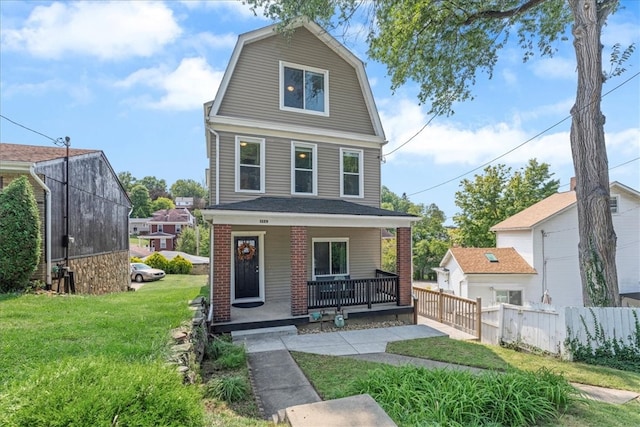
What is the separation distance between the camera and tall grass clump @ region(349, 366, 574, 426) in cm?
313

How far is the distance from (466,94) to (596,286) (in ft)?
23.0

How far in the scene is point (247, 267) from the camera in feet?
31.8

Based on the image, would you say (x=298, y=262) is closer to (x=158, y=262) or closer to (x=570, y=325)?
(x=570, y=325)

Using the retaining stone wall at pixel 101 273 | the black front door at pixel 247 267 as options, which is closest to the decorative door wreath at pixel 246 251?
the black front door at pixel 247 267

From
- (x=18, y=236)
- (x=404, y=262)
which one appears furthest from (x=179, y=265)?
(x=404, y=262)

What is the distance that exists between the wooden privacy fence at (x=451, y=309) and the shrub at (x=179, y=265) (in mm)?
19367

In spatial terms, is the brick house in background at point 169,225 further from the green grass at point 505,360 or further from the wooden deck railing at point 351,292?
the green grass at point 505,360

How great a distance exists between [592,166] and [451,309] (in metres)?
5.42

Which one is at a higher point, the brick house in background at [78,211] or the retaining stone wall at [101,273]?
the brick house in background at [78,211]

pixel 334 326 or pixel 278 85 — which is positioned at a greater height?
Result: pixel 278 85

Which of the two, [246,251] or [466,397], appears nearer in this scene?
[466,397]

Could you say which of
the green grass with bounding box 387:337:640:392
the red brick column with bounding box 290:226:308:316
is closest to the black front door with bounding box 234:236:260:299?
the red brick column with bounding box 290:226:308:316

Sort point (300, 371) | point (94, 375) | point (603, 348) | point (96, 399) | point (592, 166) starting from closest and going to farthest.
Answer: point (96, 399) → point (94, 375) → point (300, 371) → point (603, 348) → point (592, 166)

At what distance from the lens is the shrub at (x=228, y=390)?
13.3 feet
